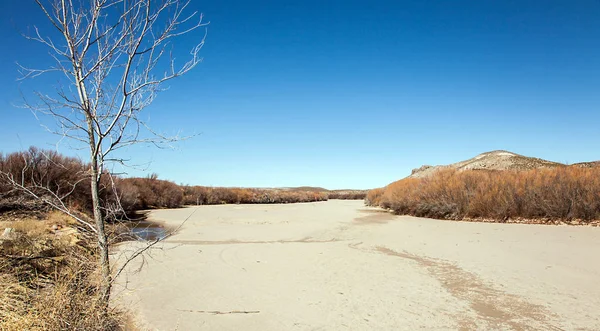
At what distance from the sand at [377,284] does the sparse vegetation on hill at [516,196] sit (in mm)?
1484

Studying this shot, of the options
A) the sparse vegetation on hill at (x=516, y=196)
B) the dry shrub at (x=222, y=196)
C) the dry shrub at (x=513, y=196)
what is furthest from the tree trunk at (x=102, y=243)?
the dry shrub at (x=222, y=196)

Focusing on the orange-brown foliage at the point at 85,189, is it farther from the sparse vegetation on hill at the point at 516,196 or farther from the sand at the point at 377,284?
the sparse vegetation on hill at the point at 516,196

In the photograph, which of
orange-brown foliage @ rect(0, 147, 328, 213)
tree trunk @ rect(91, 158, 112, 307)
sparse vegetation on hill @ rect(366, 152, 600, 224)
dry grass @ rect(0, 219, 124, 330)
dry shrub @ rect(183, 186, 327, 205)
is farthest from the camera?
dry shrub @ rect(183, 186, 327, 205)

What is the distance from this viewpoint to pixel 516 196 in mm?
9586

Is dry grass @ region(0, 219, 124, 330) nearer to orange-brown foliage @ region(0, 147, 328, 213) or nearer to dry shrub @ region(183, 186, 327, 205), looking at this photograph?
orange-brown foliage @ region(0, 147, 328, 213)

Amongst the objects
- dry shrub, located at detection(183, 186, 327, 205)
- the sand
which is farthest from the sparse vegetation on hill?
dry shrub, located at detection(183, 186, 327, 205)

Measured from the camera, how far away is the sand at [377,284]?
10.4 feet

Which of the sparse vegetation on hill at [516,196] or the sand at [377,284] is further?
the sparse vegetation on hill at [516,196]

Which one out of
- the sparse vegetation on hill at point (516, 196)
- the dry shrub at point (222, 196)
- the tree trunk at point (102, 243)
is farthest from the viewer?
the dry shrub at point (222, 196)

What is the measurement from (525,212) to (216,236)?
8477 millimetres

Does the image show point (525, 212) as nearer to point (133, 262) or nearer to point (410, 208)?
point (410, 208)

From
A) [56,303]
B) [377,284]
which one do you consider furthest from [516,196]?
[56,303]

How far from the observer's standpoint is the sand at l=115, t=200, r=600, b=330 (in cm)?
318

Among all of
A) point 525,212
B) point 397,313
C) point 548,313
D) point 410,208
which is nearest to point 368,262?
point 397,313
